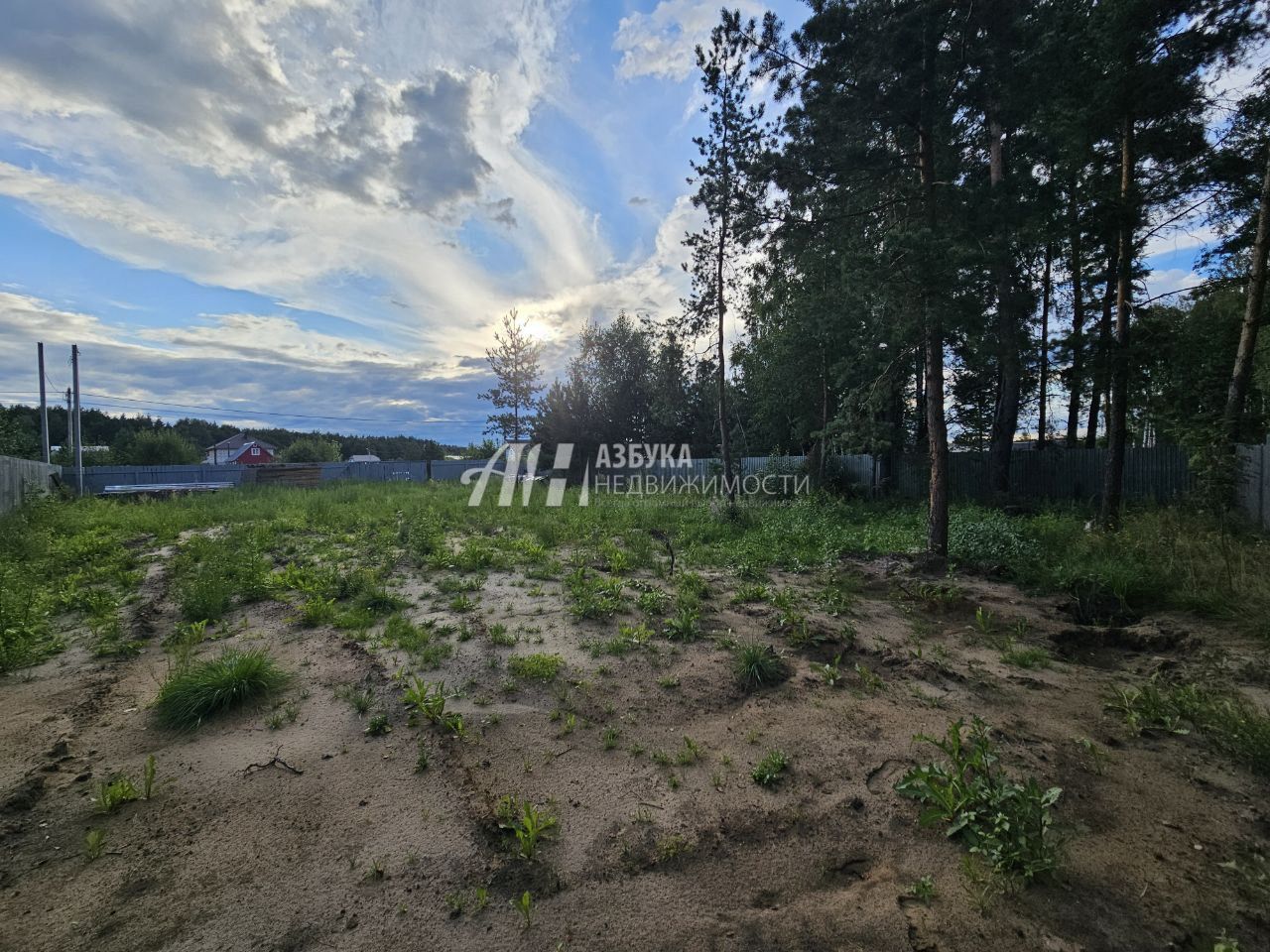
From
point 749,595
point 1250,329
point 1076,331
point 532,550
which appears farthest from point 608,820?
point 1076,331

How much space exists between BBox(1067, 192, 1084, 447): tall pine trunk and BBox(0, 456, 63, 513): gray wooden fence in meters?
18.4

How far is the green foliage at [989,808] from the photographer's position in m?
1.83

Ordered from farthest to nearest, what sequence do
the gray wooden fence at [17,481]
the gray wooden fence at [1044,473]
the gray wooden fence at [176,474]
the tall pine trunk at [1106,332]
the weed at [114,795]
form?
the gray wooden fence at [176,474], the gray wooden fence at [1044,473], the gray wooden fence at [17,481], the tall pine trunk at [1106,332], the weed at [114,795]

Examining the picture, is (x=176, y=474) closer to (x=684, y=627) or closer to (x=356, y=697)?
(x=356, y=697)

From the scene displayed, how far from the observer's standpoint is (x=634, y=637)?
434 cm

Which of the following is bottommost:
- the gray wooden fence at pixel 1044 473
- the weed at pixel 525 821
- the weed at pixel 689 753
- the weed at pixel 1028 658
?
the weed at pixel 689 753

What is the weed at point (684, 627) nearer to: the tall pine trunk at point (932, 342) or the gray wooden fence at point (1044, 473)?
the tall pine trunk at point (932, 342)

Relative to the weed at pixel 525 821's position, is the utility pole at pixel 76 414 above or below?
above

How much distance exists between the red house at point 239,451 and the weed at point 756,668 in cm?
5765

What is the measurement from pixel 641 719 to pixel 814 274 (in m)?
7.12

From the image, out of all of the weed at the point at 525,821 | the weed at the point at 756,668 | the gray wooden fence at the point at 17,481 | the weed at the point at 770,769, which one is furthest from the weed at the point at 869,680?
the gray wooden fence at the point at 17,481

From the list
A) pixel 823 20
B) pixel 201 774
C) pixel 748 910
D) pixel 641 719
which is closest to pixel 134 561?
pixel 201 774

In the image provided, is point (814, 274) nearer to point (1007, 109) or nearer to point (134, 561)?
point (1007, 109)

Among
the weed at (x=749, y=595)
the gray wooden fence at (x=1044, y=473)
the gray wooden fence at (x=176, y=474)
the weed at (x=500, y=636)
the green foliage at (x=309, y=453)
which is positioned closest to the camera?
the weed at (x=500, y=636)
